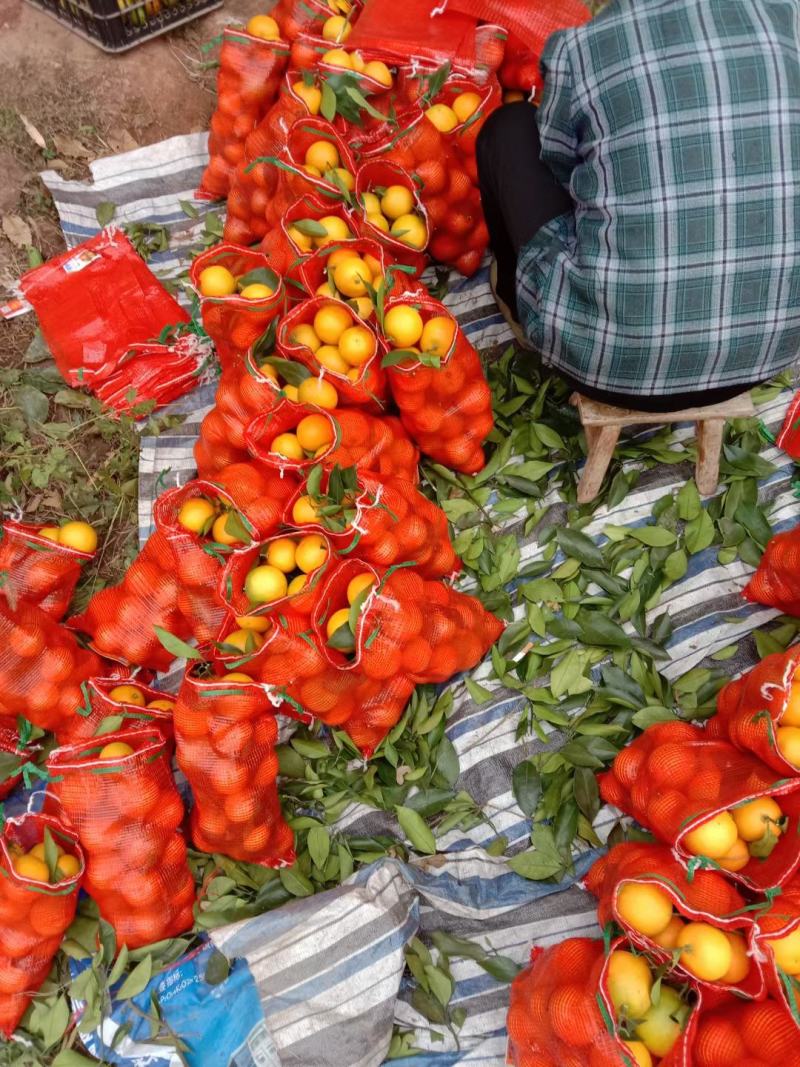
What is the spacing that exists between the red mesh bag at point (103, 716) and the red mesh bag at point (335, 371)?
1092 millimetres

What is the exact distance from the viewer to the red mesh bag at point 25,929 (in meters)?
2.11

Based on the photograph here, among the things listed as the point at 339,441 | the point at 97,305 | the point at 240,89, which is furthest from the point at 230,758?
the point at 240,89

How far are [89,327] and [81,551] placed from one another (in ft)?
→ 3.32

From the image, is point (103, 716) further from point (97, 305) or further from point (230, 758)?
point (97, 305)

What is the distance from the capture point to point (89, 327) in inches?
124

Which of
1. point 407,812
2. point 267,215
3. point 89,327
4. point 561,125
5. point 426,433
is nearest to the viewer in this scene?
point 561,125

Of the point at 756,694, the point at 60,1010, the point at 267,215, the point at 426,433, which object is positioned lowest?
the point at 60,1010

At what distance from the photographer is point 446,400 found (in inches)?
100.0

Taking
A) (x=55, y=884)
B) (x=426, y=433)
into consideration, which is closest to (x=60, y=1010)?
(x=55, y=884)

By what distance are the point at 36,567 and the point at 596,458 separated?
5.91 feet

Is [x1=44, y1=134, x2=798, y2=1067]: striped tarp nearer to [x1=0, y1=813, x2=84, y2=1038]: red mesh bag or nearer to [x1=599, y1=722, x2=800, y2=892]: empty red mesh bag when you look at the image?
[x1=599, y1=722, x2=800, y2=892]: empty red mesh bag

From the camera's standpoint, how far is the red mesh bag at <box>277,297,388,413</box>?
2.37m

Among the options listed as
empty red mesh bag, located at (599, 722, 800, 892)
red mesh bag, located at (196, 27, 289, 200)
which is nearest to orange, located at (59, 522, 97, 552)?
red mesh bag, located at (196, 27, 289, 200)

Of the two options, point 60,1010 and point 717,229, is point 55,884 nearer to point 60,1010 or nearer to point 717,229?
point 60,1010
